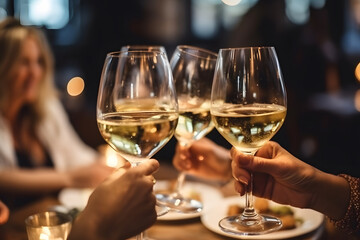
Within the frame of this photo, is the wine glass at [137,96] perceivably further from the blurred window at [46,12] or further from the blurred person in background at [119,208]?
the blurred window at [46,12]

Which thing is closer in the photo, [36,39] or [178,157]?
[178,157]

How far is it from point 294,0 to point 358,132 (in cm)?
484

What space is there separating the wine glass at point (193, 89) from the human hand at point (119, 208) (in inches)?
13.9

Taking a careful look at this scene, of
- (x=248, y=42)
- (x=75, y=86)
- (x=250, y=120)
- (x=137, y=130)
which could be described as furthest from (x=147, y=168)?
(x=75, y=86)

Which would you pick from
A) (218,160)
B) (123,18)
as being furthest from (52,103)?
(123,18)

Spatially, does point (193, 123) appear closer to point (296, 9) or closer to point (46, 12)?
point (296, 9)

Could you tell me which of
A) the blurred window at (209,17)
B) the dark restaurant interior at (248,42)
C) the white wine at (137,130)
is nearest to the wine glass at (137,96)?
the white wine at (137,130)

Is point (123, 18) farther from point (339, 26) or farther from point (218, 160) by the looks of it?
point (218, 160)

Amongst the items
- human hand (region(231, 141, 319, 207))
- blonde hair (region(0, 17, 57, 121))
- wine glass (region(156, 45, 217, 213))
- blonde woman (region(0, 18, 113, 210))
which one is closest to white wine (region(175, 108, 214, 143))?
wine glass (region(156, 45, 217, 213))

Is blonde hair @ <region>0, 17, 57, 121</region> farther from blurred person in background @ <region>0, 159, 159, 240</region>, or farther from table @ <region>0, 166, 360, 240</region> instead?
blurred person in background @ <region>0, 159, 159, 240</region>

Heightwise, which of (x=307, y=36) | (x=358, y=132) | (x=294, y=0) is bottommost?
(x=358, y=132)

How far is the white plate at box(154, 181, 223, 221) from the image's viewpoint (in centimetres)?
130

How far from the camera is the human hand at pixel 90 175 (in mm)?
2086

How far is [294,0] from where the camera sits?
26.8 ft
